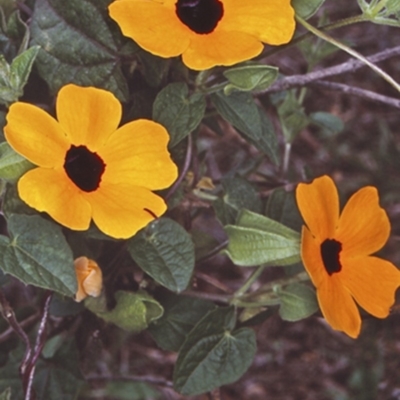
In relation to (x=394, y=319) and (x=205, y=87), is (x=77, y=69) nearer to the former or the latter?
(x=205, y=87)

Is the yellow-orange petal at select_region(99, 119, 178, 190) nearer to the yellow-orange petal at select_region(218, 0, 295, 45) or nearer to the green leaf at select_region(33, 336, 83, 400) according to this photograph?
the yellow-orange petal at select_region(218, 0, 295, 45)

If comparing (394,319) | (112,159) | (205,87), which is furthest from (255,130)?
(394,319)

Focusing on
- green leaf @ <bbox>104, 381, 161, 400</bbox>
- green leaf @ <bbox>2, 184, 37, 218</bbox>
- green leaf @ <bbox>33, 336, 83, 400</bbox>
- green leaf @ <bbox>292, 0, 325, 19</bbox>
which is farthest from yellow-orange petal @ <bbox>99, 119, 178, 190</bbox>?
green leaf @ <bbox>104, 381, 161, 400</bbox>

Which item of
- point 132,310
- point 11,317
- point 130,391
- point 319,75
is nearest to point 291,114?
point 319,75

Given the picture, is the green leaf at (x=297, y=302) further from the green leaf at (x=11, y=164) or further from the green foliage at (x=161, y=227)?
the green leaf at (x=11, y=164)

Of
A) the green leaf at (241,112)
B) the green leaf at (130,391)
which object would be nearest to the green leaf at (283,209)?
the green leaf at (241,112)
